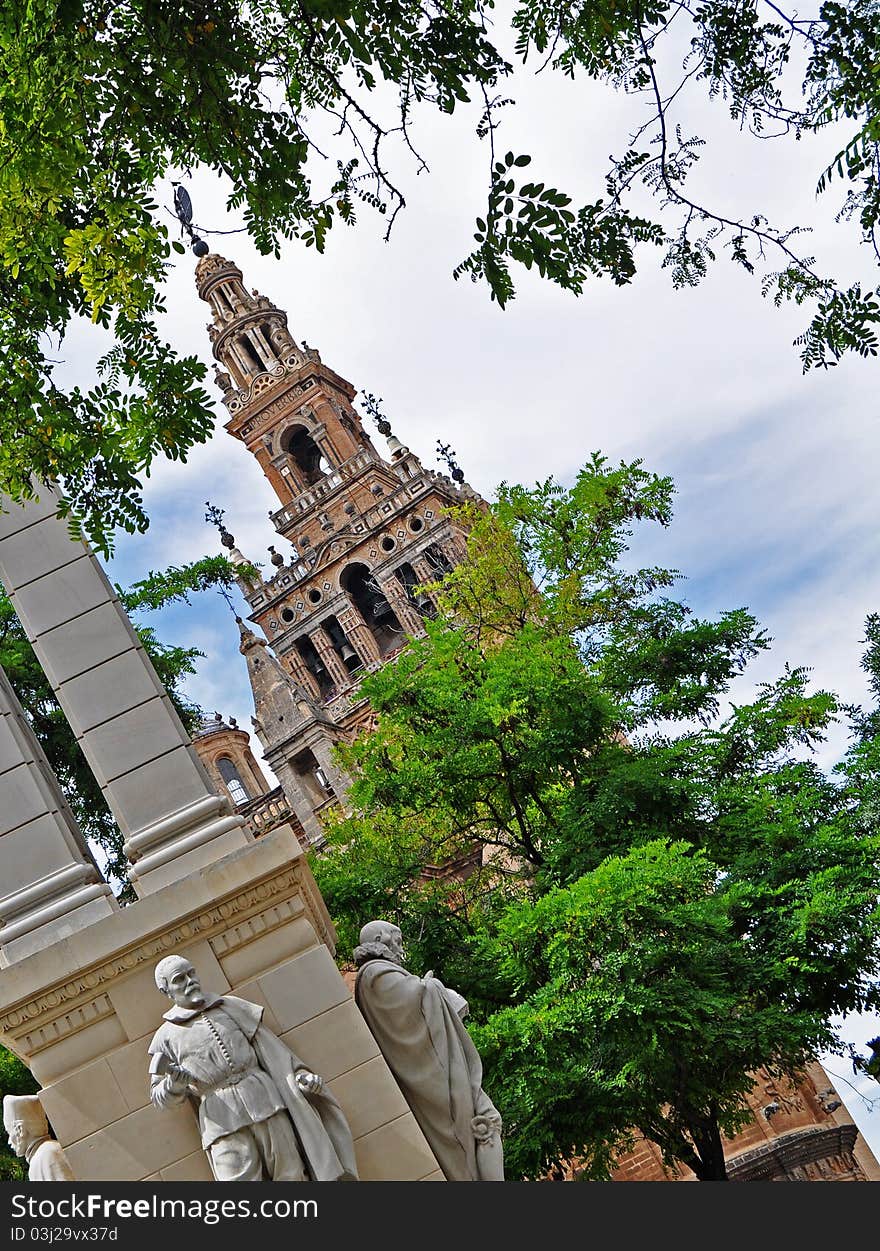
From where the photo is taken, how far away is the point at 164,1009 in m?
7.16

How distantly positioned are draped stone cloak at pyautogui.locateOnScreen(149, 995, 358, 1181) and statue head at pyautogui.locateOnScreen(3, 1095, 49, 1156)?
873mm

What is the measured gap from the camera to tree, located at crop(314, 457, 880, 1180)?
15719 mm

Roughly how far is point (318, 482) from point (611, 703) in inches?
1408

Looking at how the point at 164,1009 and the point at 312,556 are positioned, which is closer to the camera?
the point at 164,1009

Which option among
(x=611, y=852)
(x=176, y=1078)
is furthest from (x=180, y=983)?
(x=611, y=852)

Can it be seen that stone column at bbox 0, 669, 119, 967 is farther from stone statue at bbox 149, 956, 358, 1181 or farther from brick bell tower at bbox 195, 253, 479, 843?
brick bell tower at bbox 195, 253, 479, 843

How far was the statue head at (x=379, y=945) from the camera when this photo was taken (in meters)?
7.71

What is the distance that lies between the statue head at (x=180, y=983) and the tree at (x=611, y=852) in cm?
916

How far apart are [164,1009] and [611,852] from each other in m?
11.6

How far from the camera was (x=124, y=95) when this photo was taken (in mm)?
7191

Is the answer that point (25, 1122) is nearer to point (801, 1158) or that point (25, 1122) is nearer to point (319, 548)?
point (801, 1158)

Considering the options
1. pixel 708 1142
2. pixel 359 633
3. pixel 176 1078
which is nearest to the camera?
pixel 176 1078

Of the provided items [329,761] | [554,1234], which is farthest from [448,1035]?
[329,761]

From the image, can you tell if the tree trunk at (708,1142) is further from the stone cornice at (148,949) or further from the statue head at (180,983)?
the statue head at (180,983)
